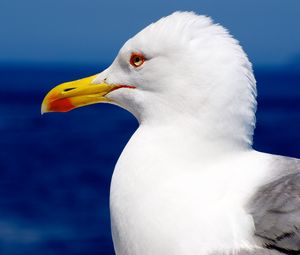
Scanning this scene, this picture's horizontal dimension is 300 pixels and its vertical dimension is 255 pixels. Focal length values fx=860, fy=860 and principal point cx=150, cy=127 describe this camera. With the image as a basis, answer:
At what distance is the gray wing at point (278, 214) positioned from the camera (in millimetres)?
3955

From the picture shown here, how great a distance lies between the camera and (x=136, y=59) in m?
4.64

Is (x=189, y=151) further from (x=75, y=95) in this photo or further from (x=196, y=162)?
(x=75, y=95)

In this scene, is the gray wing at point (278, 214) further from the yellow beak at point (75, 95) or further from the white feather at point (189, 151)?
the yellow beak at point (75, 95)

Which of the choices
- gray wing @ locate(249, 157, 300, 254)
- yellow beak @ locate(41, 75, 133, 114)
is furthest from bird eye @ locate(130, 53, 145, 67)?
gray wing @ locate(249, 157, 300, 254)

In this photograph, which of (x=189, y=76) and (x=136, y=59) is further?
(x=136, y=59)

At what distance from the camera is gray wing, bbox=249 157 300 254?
3955mm

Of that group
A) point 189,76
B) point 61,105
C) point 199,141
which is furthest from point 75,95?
point 199,141

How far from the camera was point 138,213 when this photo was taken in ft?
13.8

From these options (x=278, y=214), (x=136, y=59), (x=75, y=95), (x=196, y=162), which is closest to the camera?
(x=278, y=214)

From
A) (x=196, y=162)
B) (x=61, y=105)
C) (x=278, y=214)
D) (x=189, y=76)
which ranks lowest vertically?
(x=278, y=214)

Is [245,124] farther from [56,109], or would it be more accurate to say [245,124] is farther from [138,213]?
[56,109]

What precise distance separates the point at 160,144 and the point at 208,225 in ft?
1.83

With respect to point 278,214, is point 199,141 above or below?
above

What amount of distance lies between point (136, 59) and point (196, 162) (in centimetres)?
71
